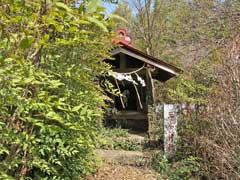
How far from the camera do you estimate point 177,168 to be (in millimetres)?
5914

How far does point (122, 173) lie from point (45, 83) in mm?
4431

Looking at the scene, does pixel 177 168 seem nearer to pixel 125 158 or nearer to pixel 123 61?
pixel 125 158

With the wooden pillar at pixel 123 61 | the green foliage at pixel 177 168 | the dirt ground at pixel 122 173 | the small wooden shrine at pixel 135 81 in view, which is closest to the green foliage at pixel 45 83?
the dirt ground at pixel 122 173

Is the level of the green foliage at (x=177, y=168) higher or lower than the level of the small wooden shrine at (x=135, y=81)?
lower

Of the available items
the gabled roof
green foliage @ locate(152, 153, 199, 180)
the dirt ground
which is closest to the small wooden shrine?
the gabled roof

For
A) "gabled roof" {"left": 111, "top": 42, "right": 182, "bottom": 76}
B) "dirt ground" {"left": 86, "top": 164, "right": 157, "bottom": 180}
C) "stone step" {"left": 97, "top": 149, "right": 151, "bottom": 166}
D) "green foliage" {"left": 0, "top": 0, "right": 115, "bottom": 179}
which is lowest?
"dirt ground" {"left": 86, "top": 164, "right": 157, "bottom": 180}

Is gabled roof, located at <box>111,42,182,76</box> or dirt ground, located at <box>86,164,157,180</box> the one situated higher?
gabled roof, located at <box>111,42,182,76</box>

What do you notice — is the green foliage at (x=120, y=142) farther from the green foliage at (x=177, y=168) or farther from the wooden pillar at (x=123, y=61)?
the wooden pillar at (x=123, y=61)

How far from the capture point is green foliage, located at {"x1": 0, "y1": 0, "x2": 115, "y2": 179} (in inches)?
48.5

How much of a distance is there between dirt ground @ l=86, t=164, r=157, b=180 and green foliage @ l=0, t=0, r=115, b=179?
0.80 m

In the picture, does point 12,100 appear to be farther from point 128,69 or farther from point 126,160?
point 128,69

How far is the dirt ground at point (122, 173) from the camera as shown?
18.4 ft

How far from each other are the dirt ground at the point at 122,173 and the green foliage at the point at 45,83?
2.61ft

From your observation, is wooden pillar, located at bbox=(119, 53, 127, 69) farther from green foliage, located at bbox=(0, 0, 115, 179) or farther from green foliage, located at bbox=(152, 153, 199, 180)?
green foliage, located at bbox=(0, 0, 115, 179)
